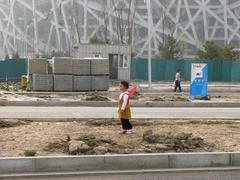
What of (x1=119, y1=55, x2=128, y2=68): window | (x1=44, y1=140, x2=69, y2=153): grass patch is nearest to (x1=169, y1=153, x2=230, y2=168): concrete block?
(x1=44, y1=140, x2=69, y2=153): grass patch

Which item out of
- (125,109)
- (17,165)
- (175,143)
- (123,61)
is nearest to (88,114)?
(125,109)

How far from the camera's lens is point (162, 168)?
7.59 meters

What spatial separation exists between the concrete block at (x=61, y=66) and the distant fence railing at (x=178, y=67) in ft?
61.8

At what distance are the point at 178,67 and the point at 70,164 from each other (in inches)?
1567

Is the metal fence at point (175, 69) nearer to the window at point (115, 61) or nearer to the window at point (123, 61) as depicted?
the window at point (115, 61)

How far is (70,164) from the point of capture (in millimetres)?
7309

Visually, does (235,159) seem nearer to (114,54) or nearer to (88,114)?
(88,114)

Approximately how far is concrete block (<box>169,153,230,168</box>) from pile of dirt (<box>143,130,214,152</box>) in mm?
690

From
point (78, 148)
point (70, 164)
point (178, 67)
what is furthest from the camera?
point (178, 67)

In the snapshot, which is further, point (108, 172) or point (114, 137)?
point (114, 137)

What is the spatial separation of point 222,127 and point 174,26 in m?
76.6

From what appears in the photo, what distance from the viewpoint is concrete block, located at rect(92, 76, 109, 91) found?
90.9 ft

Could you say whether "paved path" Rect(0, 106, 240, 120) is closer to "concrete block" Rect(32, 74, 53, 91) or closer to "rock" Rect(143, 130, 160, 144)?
"rock" Rect(143, 130, 160, 144)

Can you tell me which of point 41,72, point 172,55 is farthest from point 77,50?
point 172,55
